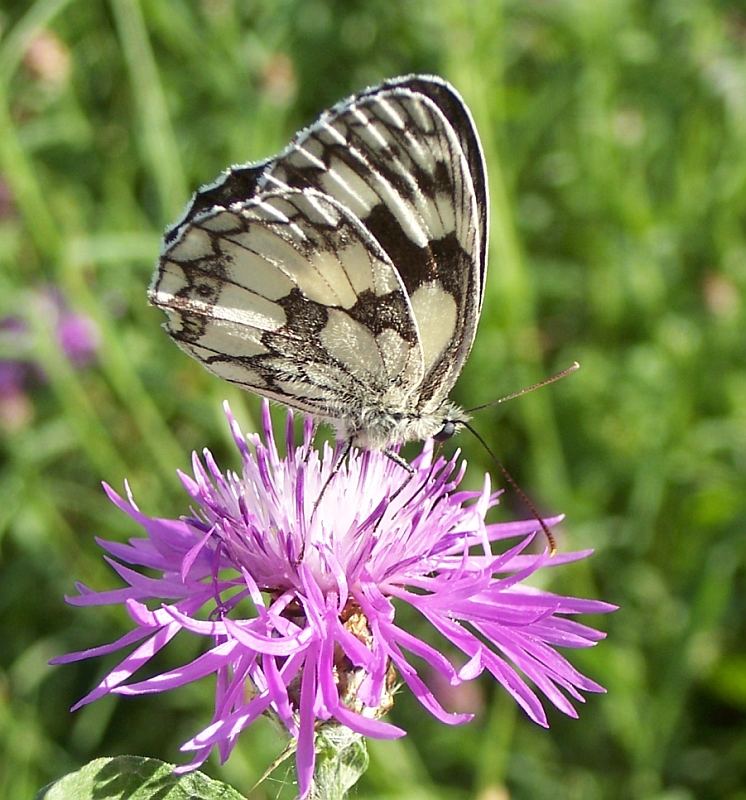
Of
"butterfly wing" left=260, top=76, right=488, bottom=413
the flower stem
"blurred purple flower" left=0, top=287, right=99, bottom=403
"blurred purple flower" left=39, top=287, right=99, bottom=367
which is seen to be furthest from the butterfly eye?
"blurred purple flower" left=39, top=287, right=99, bottom=367

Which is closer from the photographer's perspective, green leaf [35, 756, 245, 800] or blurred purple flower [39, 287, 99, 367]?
green leaf [35, 756, 245, 800]

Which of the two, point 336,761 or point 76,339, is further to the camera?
point 76,339

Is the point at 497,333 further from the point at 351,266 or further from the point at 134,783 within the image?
the point at 134,783

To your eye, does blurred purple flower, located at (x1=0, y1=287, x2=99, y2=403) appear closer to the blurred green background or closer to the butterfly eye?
the blurred green background

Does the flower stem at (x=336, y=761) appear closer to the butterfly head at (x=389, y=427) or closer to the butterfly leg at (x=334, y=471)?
the butterfly leg at (x=334, y=471)

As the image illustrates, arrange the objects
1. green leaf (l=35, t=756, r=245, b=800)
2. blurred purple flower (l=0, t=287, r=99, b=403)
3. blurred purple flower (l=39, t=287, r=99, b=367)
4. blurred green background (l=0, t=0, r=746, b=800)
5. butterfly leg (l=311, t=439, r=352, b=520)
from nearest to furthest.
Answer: green leaf (l=35, t=756, r=245, b=800), butterfly leg (l=311, t=439, r=352, b=520), blurred green background (l=0, t=0, r=746, b=800), blurred purple flower (l=0, t=287, r=99, b=403), blurred purple flower (l=39, t=287, r=99, b=367)

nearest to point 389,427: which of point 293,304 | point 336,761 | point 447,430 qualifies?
point 447,430

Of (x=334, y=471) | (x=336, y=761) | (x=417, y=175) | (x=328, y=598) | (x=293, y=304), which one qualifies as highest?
(x=417, y=175)
